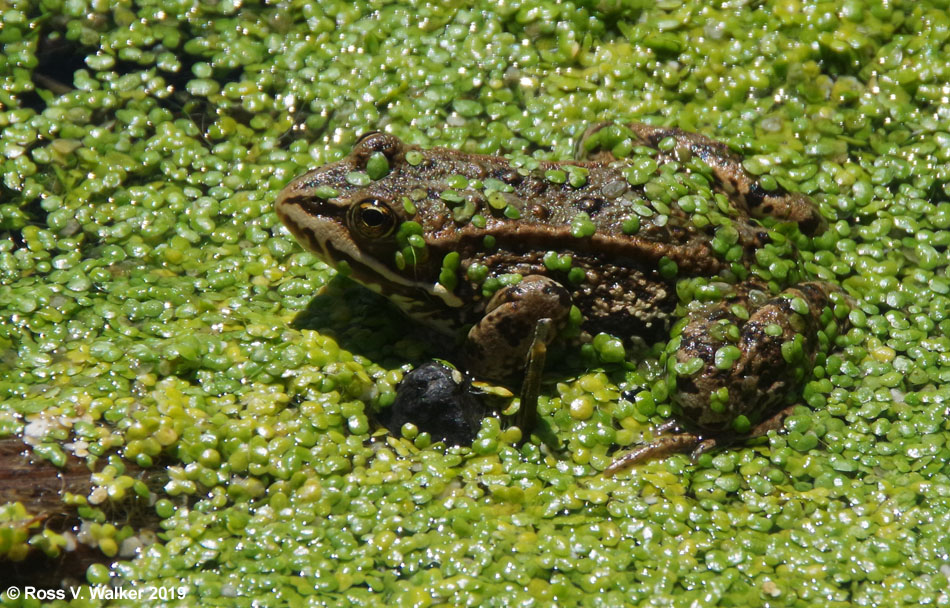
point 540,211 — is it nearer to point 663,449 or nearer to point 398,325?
point 398,325

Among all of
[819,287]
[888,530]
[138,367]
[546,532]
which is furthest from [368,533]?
[819,287]

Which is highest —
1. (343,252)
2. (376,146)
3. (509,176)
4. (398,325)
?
(376,146)

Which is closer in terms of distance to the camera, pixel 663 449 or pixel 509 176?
pixel 663 449

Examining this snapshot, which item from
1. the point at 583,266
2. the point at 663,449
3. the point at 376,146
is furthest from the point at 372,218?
the point at 663,449

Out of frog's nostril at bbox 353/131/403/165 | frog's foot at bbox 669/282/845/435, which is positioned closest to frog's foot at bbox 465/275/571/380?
frog's foot at bbox 669/282/845/435

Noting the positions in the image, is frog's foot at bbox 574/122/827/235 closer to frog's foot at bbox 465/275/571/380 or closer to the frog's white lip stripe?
frog's foot at bbox 465/275/571/380

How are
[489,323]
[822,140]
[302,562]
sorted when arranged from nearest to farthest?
[302,562]
[489,323]
[822,140]

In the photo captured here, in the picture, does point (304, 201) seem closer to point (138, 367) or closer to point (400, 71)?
point (138, 367)
